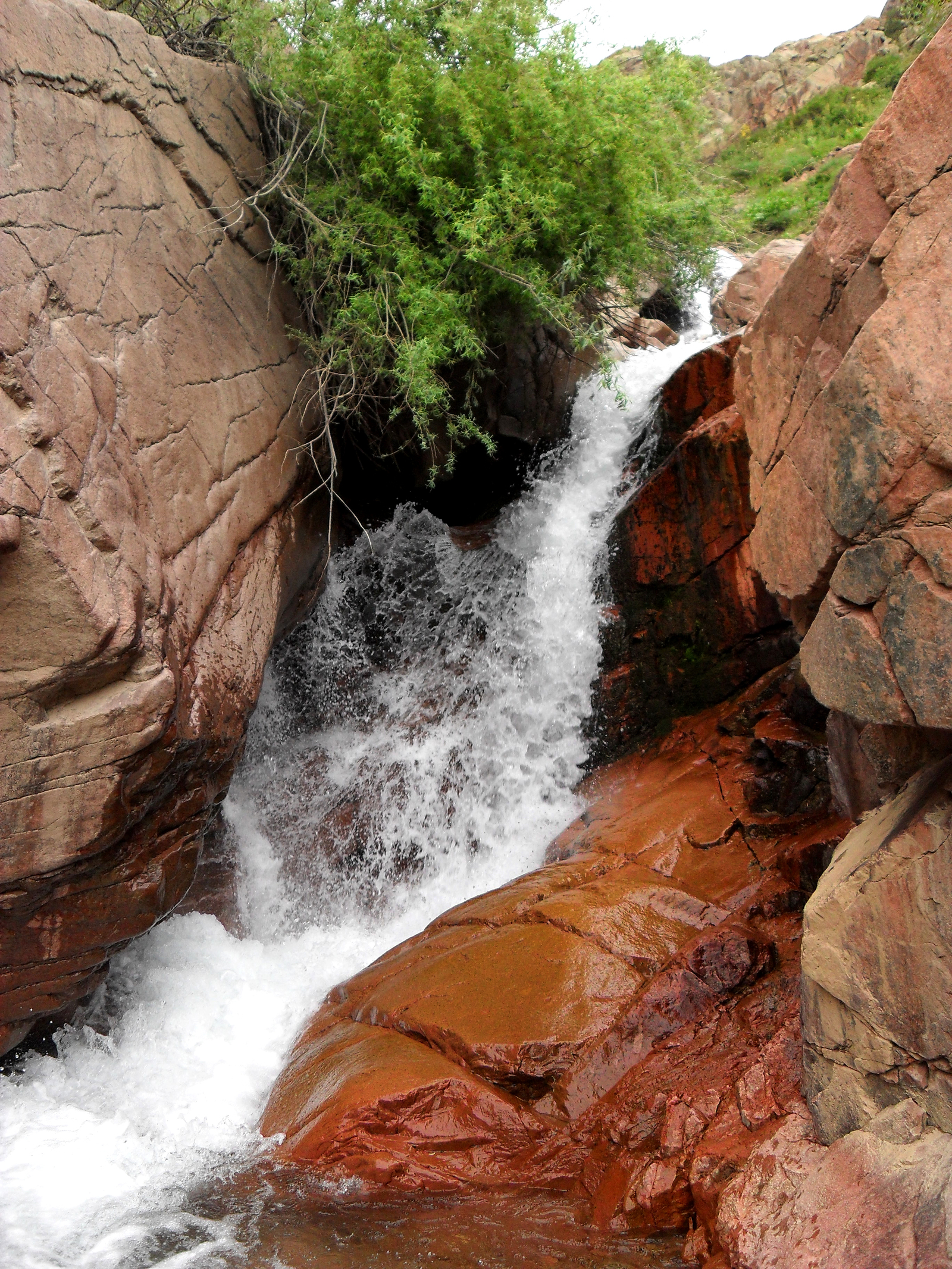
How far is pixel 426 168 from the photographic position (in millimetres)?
6535

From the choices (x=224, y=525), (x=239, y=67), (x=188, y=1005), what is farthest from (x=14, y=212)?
(x=188, y=1005)

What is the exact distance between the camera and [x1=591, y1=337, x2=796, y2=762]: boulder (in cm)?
652

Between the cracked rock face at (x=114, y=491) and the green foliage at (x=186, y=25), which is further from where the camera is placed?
the green foliage at (x=186, y=25)

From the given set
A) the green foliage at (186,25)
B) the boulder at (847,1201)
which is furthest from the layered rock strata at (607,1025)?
the green foliage at (186,25)

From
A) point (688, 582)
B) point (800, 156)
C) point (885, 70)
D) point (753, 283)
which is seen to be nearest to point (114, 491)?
point (688, 582)

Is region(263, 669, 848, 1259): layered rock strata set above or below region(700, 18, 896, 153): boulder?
below

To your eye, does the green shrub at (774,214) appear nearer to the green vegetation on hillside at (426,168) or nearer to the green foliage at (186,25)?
the green vegetation on hillside at (426,168)

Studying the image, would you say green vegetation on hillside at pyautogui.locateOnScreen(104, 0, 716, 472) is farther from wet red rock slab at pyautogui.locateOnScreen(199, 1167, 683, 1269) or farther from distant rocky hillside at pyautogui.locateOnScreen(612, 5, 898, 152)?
distant rocky hillside at pyautogui.locateOnScreen(612, 5, 898, 152)

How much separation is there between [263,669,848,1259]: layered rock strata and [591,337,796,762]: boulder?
0.74m

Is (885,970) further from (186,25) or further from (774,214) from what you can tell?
(774,214)

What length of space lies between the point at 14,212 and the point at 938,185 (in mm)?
3891

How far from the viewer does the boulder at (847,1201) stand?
2605 millimetres

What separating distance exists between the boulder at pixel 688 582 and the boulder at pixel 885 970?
10.7ft

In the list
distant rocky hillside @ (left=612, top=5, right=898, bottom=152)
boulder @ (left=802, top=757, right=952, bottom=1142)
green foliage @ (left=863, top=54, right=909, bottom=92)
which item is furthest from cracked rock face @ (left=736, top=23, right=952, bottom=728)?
distant rocky hillside @ (left=612, top=5, right=898, bottom=152)
